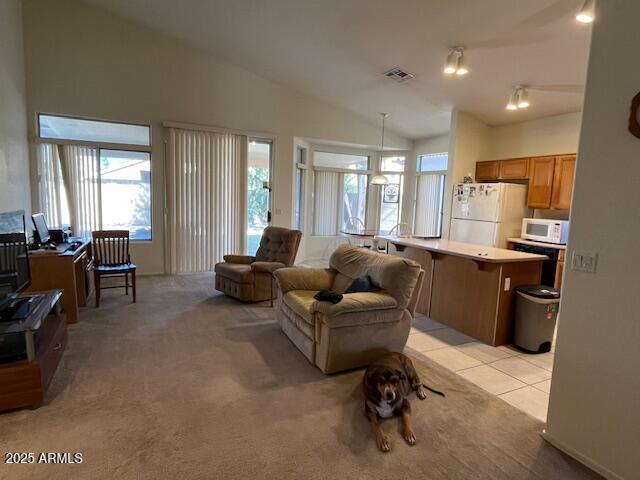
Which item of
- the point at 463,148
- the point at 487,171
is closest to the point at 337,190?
the point at 463,148

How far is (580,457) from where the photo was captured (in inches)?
76.5

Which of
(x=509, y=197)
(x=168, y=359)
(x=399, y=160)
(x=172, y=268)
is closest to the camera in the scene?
(x=168, y=359)

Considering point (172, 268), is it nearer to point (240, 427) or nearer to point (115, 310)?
point (115, 310)

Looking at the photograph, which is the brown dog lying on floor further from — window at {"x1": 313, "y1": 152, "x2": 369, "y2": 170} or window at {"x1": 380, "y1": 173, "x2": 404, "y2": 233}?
window at {"x1": 380, "y1": 173, "x2": 404, "y2": 233}

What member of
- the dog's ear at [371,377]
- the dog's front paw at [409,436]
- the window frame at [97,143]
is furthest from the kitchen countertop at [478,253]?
the window frame at [97,143]

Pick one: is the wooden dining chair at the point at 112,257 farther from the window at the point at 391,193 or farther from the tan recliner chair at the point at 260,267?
the window at the point at 391,193

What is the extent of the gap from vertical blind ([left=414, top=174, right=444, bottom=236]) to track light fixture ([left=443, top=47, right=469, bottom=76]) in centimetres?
342

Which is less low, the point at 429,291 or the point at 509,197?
the point at 509,197

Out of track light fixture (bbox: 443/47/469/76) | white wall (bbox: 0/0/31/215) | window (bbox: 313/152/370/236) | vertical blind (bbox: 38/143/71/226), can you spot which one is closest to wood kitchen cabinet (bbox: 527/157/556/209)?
track light fixture (bbox: 443/47/469/76)

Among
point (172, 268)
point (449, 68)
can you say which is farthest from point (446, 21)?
point (172, 268)

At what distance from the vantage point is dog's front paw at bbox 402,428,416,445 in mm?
2011

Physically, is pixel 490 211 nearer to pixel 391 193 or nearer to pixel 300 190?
pixel 391 193

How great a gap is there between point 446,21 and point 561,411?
3.44m

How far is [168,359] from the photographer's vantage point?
2926mm
